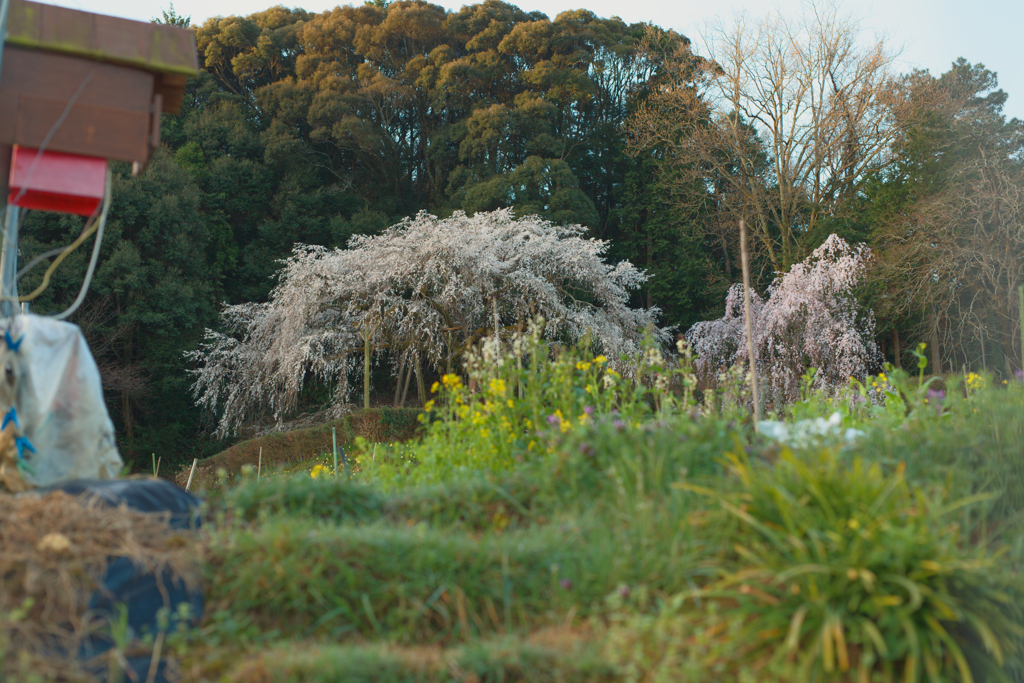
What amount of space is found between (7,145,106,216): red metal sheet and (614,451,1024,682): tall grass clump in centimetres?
359

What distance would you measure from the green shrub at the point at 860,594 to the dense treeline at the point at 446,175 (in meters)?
14.5

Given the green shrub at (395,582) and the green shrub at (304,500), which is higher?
the green shrub at (304,500)

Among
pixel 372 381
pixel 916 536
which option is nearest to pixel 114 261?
pixel 372 381

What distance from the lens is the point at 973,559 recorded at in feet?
7.17

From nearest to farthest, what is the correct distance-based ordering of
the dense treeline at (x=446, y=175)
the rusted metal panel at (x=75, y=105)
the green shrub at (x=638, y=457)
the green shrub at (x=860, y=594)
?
the green shrub at (x=860, y=594), the green shrub at (x=638, y=457), the rusted metal panel at (x=75, y=105), the dense treeline at (x=446, y=175)

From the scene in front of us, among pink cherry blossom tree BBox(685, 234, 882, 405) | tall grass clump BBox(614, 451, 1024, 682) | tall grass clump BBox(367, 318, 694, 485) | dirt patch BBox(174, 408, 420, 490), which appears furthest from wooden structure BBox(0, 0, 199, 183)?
pink cherry blossom tree BBox(685, 234, 882, 405)

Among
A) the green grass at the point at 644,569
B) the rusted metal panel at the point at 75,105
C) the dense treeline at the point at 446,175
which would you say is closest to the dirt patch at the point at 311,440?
the dense treeline at the point at 446,175

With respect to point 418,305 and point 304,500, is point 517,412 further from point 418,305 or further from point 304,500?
point 418,305

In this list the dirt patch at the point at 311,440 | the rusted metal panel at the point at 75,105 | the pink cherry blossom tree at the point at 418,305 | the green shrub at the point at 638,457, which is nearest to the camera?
the green shrub at the point at 638,457

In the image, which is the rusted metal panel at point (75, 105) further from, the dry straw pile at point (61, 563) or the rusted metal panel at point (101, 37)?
the dry straw pile at point (61, 563)

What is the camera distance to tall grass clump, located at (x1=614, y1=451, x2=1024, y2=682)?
1987 millimetres

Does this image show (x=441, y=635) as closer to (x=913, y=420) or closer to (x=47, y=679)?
(x=47, y=679)

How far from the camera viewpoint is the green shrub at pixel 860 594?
1983 mm

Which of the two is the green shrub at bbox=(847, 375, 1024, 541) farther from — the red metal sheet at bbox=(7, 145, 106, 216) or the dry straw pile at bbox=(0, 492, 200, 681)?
the red metal sheet at bbox=(7, 145, 106, 216)
